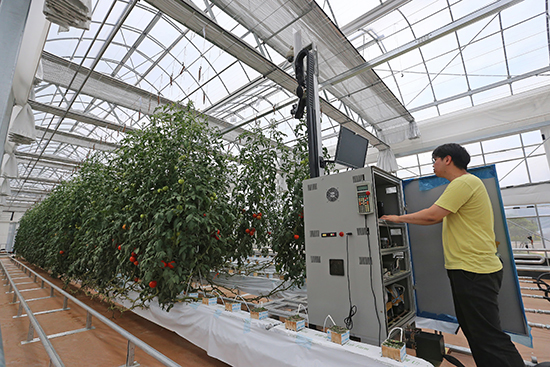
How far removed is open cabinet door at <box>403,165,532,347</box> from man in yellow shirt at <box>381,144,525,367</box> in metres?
0.81

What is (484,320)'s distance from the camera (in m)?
1.60

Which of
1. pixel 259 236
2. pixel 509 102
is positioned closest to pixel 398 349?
pixel 259 236

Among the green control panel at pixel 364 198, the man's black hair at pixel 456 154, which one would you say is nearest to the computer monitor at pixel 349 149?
the green control panel at pixel 364 198

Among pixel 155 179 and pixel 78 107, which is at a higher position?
pixel 78 107

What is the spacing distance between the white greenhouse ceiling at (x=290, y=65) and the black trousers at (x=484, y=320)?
12.6 feet

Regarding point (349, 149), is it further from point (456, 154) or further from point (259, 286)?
point (259, 286)

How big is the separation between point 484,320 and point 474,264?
1.06ft

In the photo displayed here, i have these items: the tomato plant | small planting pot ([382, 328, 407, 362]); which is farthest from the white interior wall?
small planting pot ([382, 328, 407, 362])

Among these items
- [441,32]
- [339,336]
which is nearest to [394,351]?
[339,336]

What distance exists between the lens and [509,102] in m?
6.92

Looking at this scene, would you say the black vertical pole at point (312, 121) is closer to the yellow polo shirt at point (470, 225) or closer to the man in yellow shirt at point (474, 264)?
the man in yellow shirt at point (474, 264)

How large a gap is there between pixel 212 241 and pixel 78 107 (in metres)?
9.52

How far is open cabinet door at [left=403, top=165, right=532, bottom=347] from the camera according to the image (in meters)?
2.27

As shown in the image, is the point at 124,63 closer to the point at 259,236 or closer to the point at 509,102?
the point at 259,236
